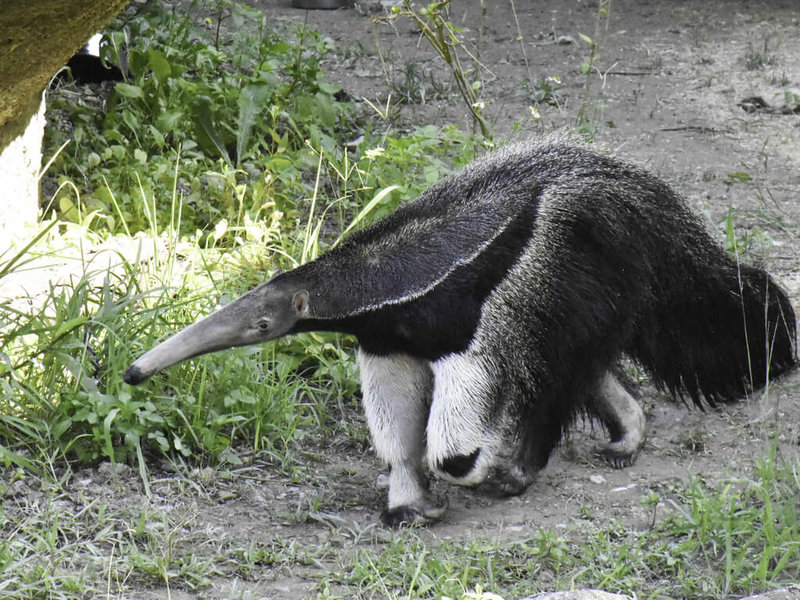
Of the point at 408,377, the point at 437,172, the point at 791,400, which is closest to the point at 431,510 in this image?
the point at 408,377

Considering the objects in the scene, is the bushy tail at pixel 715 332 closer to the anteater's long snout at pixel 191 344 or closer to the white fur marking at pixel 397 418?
the white fur marking at pixel 397 418

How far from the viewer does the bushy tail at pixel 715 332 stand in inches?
184

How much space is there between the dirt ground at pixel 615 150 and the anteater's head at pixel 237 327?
62 cm

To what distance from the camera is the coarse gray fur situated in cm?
402

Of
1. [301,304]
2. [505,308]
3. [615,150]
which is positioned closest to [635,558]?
[505,308]

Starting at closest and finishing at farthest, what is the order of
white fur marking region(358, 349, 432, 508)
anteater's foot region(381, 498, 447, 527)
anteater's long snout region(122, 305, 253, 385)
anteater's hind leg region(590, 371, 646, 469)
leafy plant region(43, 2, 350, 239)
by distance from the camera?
anteater's long snout region(122, 305, 253, 385)
anteater's foot region(381, 498, 447, 527)
white fur marking region(358, 349, 432, 508)
anteater's hind leg region(590, 371, 646, 469)
leafy plant region(43, 2, 350, 239)

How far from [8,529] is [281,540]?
93 cm

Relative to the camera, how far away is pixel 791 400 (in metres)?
4.92

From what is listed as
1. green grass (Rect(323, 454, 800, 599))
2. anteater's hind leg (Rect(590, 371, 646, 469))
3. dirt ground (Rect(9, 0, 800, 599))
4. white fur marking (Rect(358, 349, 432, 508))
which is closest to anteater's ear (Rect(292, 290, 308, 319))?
white fur marking (Rect(358, 349, 432, 508))

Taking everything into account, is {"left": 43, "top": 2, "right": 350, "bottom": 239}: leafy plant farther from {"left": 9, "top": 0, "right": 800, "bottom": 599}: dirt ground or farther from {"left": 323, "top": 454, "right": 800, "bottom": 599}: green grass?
{"left": 323, "top": 454, "right": 800, "bottom": 599}: green grass

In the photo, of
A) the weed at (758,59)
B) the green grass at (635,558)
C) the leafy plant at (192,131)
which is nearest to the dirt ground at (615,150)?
the weed at (758,59)

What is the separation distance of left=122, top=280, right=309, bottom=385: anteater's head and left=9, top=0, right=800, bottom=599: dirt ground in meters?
0.62

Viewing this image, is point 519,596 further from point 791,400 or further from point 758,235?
point 758,235

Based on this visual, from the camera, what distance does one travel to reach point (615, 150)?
4.84m
